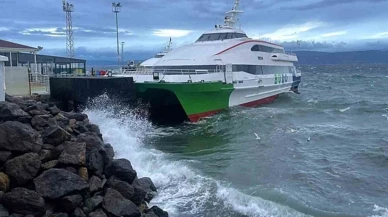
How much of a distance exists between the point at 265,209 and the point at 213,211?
3.91 feet

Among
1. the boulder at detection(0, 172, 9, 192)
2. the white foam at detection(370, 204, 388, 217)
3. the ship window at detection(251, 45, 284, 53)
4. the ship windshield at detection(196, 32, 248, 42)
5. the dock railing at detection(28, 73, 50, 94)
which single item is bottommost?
the white foam at detection(370, 204, 388, 217)

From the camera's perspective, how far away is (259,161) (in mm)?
14273

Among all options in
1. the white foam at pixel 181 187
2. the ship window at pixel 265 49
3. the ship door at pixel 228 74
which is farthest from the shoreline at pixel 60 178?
the ship window at pixel 265 49

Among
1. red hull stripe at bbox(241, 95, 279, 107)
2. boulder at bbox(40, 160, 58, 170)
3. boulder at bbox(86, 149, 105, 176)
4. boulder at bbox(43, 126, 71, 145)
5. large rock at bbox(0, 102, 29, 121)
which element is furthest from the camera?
red hull stripe at bbox(241, 95, 279, 107)

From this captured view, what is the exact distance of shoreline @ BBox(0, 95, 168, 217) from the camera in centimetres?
757

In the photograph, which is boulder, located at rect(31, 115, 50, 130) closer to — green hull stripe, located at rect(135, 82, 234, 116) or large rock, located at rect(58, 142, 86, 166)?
large rock, located at rect(58, 142, 86, 166)

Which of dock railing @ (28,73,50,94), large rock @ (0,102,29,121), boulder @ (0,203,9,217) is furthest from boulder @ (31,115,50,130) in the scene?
dock railing @ (28,73,50,94)

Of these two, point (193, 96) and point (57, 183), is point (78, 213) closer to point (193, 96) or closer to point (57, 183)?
point (57, 183)

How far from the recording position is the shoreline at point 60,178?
7574 millimetres

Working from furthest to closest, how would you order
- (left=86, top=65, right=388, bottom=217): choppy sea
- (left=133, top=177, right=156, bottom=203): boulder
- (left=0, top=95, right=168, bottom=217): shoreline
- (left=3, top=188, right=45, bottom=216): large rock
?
Answer: (left=86, top=65, right=388, bottom=217): choppy sea
(left=133, top=177, right=156, bottom=203): boulder
(left=0, top=95, right=168, bottom=217): shoreline
(left=3, top=188, right=45, bottom=216): large rock

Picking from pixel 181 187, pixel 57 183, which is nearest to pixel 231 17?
pixel 181 187

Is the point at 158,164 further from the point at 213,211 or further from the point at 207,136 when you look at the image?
the point at 207,136

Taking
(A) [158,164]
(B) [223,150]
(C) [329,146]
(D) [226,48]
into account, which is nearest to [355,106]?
(D) [226,48]

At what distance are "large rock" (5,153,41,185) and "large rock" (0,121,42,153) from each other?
1.27ft
